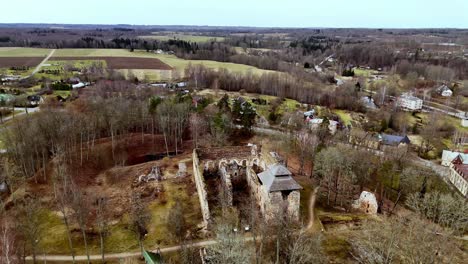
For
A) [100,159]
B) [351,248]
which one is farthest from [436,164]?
[100,159]

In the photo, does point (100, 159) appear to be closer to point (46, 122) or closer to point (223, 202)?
point (46, 122)

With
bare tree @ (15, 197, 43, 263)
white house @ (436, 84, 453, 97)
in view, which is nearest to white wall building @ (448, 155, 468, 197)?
bare tree @ (15, 197, 43, 263)

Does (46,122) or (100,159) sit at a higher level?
(46,122)

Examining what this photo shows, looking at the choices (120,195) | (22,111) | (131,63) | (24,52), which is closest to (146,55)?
(131,63)

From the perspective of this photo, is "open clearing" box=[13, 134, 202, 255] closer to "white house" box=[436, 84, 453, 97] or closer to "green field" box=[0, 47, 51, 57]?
"white house" box=[436, 84, 453, 97]

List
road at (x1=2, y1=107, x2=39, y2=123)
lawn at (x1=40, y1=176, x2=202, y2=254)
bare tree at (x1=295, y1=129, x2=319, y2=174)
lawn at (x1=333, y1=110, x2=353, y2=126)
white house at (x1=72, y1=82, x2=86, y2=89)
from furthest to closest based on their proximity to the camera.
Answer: white house at (x1=72, y1=82, x2=86, y2=89)
lawn at (x1=333, y1=110, x2=353, y2=126)
road at (x1=2, y1=107, x2=39, y2=123)
bare tree at (x1=295, y1=129, x2=319, y2=174)
lawn at (x1=40, y1=176, x2=202, y2=254)

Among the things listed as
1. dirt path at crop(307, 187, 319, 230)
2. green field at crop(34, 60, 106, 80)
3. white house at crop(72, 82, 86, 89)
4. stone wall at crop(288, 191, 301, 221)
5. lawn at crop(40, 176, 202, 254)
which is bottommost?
lawn at crop(40, 176, 202, 254)

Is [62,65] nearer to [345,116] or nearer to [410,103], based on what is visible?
[345,116]
